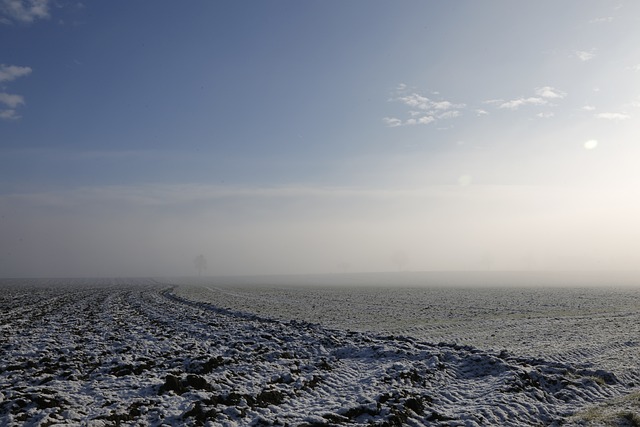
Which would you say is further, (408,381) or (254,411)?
(408,381)

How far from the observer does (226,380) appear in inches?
503

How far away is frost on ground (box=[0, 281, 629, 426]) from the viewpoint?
Answer: 10117mm

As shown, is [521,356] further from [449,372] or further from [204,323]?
[204,323]

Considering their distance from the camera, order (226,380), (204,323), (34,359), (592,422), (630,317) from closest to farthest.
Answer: (592,422)
(226,380)
(34,359)
(204,323)
(630,317)

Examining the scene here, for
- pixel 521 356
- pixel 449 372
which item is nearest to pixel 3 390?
pixel 449 372

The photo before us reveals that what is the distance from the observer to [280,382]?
1296 cm

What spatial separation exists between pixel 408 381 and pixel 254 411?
205 inches

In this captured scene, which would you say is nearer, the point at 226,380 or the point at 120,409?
the point at 120,409

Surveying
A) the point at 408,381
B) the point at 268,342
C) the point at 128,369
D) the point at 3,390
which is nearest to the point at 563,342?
the point at 408,381

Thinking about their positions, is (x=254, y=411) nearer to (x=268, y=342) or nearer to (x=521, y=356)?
(x=268, y=342)

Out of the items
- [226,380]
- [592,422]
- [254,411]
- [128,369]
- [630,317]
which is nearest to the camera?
[592,422]

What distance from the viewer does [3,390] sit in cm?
1127

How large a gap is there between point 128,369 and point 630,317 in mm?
33555

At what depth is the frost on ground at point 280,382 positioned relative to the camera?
1012 cm
